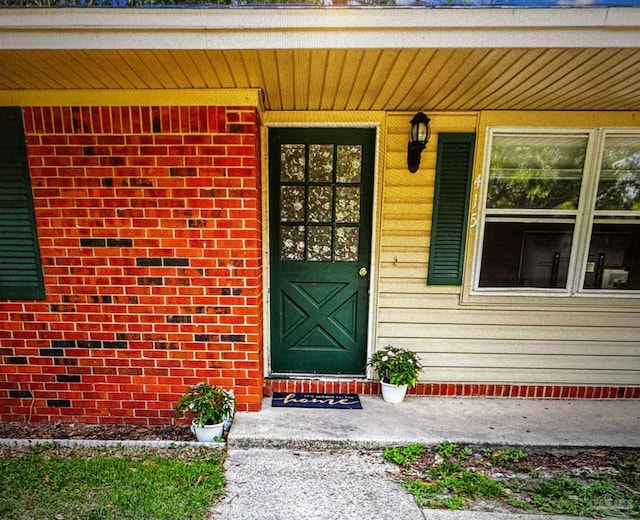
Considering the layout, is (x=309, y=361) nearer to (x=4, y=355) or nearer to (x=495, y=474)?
(x=495, y=474)

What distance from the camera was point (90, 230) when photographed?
93.0 inches

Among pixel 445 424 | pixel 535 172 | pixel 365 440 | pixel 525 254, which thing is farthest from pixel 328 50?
pixel 445 424

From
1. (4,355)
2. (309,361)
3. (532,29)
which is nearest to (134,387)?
(4,355)

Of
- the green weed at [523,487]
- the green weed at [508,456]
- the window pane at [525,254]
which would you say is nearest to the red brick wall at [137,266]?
the green weed at [523,487]

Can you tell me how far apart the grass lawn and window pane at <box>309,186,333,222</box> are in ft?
6.27

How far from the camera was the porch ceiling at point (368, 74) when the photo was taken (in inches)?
69.7

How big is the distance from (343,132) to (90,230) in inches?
82.1

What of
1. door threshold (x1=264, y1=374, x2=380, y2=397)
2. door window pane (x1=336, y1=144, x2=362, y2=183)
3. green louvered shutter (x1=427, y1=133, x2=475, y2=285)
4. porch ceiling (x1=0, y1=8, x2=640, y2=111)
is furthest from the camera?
door threshold (x1=264, y1=374, x2=380, y2=397)

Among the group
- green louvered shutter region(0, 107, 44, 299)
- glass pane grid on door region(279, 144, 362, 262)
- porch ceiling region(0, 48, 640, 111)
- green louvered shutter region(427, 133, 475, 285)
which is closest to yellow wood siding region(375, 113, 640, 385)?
green louvered shutter region(427, 133, 475, 285)

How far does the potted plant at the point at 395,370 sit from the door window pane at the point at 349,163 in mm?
1490

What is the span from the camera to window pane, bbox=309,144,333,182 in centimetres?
276

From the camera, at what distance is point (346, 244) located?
285cm

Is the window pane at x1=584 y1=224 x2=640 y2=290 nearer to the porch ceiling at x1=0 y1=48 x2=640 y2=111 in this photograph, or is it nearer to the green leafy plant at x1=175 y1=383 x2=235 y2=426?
the porch ceiling at x1=0 y1=48 x2=640 y2=111

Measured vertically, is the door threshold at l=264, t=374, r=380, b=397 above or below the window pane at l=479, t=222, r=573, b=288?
below
